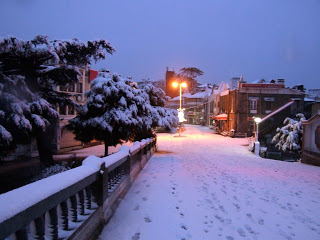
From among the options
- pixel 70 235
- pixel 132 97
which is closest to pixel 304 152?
pixel 132 97

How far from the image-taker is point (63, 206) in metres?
2.68

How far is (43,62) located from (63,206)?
9129mm

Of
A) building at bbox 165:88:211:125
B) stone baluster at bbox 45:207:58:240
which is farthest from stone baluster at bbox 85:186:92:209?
building at bbox 165:88:211:125

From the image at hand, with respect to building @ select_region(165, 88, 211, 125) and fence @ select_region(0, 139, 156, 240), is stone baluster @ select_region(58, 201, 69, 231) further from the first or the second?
building @ select_region(165, 88, 211, 125)

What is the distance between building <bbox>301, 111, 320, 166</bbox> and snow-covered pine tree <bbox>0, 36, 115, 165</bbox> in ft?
50.9

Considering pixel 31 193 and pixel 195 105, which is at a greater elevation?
pixel 195 105

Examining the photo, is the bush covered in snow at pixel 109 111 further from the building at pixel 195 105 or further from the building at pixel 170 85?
the building at pixel 170 85

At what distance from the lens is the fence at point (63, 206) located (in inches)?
72.4

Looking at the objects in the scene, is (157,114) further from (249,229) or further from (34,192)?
(34,192)

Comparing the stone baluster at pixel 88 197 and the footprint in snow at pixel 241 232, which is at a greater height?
the stone baluster at pixel 88 197

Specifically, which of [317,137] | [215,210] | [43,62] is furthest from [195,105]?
[215,210]

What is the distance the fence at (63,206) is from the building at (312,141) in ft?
55.6

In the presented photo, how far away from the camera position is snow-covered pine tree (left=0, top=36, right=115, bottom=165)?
8.46m

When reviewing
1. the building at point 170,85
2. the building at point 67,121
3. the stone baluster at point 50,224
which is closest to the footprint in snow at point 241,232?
the stone baluster at point 50,224
